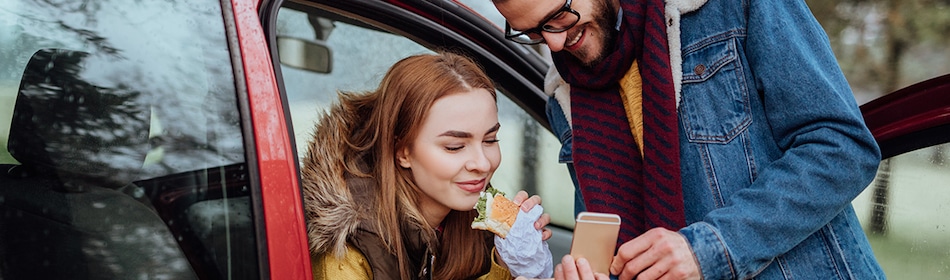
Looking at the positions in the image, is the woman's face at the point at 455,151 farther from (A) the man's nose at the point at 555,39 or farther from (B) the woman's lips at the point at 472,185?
(A) the man's nose at the point at 555,39

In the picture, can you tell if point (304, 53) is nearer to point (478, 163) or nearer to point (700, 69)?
point (478, 163)

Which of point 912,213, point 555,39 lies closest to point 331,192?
point 555,39

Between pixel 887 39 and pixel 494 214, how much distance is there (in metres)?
3.52

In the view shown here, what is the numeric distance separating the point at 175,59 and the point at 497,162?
2.86ft

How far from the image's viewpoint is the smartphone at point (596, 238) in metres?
1.37

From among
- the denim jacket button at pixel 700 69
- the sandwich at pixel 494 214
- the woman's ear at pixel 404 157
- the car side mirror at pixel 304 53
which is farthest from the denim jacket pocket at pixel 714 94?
the car side mirror at pixel 304 53

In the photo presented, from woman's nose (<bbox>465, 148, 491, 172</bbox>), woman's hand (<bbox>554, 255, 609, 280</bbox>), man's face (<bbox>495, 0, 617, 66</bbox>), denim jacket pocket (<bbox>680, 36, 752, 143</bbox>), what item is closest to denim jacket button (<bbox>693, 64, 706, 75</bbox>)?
denim jacket pocket (<bbox>680, 36, 752, 143</bbox>)

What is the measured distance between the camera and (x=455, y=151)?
6.22 feet

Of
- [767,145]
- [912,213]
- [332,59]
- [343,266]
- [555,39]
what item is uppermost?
[332,59]

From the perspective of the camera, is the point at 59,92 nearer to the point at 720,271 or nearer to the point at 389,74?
the point at 389,74

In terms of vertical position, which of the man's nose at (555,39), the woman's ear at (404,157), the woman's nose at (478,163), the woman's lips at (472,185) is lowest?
the woman's lips at (472,185)

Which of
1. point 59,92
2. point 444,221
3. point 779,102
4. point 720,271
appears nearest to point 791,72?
point 779,102

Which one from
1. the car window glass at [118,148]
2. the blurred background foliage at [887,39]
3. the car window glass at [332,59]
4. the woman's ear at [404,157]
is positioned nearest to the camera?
the car window glass at [118,148]

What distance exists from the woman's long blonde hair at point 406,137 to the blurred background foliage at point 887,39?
3175 millimetres
